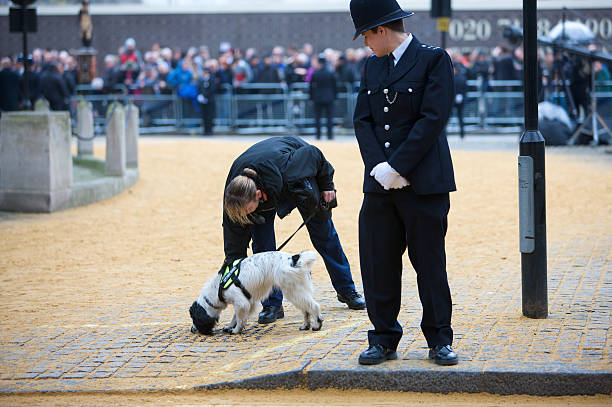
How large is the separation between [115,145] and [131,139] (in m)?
1.55

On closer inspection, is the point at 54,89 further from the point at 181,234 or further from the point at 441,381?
the point at 441,381

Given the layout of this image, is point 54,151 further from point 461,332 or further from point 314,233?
point 461,332

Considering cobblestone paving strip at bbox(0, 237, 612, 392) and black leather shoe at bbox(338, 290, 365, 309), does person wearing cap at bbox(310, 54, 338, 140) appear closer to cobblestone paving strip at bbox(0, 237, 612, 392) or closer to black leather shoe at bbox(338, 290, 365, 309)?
cobblestone paving strip at bbox(0, 237, 612, 392)

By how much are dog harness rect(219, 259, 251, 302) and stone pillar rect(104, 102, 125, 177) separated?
403 inches

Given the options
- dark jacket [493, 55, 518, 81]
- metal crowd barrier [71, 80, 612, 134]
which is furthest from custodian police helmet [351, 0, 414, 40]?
dark jacket [493, 55, 518, 81]

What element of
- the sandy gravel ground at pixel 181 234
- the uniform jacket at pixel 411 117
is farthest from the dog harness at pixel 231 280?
the uniform jacket at pixel 411 117

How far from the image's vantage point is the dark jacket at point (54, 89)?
85.7ft

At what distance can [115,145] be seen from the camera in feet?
55.4

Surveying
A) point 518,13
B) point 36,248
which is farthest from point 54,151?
point 518,13

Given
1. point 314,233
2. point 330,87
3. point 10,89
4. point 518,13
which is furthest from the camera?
point 518,13

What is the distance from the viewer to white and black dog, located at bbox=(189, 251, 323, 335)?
22.3 ft

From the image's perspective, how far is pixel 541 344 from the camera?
20.1 ft

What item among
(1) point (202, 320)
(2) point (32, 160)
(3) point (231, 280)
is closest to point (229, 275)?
(3) point (231, 280)

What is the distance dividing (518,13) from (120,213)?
79.2 feet
